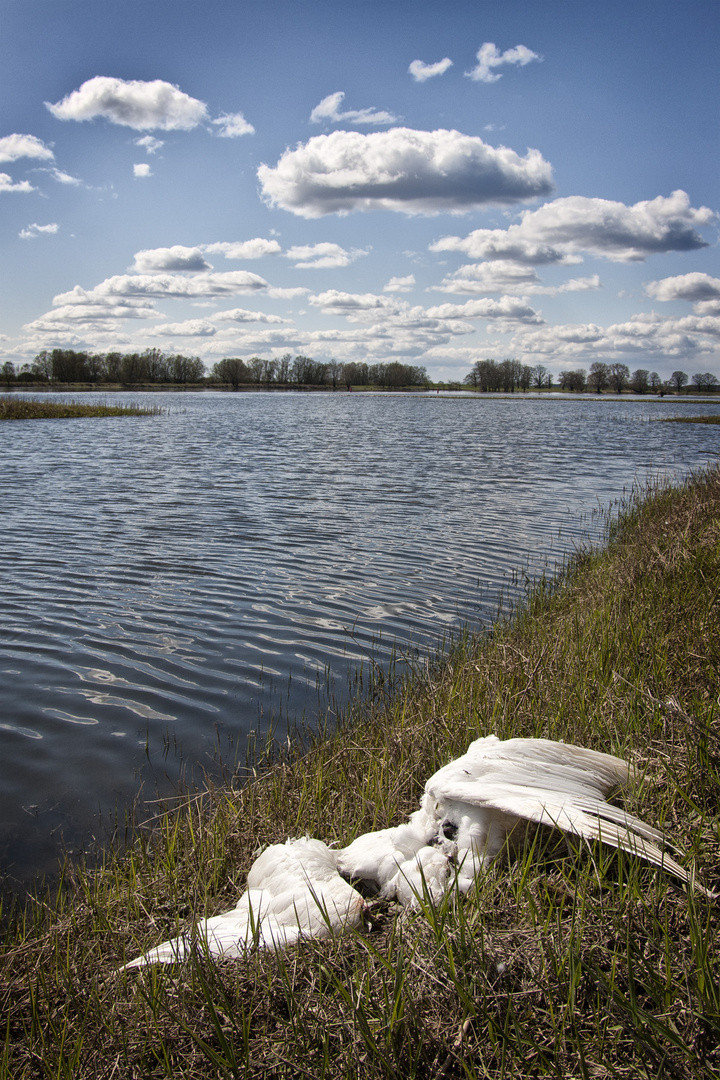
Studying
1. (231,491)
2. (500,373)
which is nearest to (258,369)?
(500,373)

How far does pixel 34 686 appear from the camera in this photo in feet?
22.4

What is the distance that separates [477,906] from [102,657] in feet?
20.4

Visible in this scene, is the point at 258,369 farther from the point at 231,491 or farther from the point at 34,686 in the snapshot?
the point at 34,686

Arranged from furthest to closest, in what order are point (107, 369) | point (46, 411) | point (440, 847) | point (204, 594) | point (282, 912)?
1. point (107, 369)
2. point (46, 411)
3. point (204, 594)
4. point (440, 847)
5. point (282, 912)

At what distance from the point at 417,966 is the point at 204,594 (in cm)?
791

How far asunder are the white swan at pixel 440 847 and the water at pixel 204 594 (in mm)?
2464

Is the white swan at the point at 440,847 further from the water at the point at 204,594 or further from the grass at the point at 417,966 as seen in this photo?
the water at the point at 204,594

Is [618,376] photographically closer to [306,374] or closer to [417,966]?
[306,374]

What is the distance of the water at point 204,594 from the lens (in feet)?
18.7

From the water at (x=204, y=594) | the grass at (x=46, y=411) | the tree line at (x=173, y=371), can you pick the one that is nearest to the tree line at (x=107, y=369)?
the tree line at (x=173, y=371)

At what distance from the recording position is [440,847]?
9.61ft

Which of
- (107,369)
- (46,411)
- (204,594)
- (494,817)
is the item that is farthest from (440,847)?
(107,369)

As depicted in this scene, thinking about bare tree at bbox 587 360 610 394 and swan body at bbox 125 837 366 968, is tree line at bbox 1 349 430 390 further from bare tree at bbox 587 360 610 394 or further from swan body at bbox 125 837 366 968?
swan body at bbox 125 837 366 968

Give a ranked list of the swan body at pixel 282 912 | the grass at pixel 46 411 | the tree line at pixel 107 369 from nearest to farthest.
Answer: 1. the swan body at pixel 282 912
2. the grass at pixel 46 411
3. the tree line at pixel 107 369
